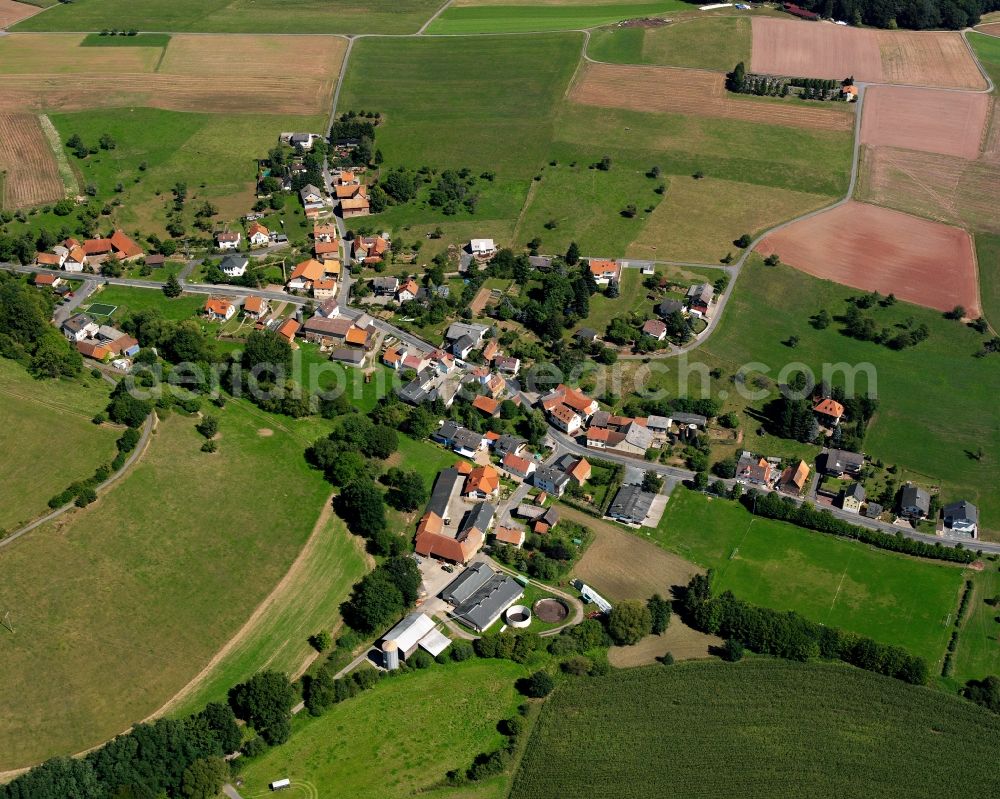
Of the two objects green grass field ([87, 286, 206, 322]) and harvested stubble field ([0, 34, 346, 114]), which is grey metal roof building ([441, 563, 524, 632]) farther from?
harvested stubble field ([0, 34, 346, 114])

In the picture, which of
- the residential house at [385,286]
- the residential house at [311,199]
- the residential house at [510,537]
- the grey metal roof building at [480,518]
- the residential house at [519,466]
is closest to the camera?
the residential house at [510,537]

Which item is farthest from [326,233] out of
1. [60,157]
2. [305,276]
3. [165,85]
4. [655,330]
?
[165,85]

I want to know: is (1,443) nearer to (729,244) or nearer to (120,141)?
(120,141)

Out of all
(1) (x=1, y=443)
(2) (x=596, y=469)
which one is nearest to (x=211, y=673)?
(1) (x=1, y=443)

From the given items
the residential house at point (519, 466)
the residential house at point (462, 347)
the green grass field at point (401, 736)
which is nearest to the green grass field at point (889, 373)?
the residential house at point (519, 466)

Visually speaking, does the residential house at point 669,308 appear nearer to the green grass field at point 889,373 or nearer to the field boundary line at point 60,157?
the green grass field at point 889,373

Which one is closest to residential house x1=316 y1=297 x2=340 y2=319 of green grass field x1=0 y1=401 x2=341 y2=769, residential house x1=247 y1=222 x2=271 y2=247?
residential house x1=247 y1=222 x2=271 y2=247

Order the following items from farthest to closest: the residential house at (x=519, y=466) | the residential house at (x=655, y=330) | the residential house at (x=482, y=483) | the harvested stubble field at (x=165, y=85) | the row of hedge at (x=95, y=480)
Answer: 1. the harvested stubble field at (x=165, y=85)
2. the residential house at (x=655, y=330)
3. the residential house at (x=519, y=466)
4. the residential house at (x=482, y=483)
5. the row of hedge at (x=95, y=480)
